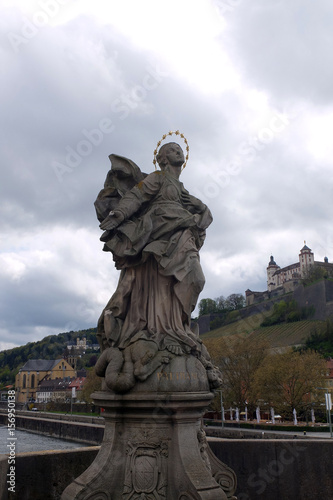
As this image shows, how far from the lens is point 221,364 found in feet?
143

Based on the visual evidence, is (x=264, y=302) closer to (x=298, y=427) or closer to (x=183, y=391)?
(x=298, y=427)

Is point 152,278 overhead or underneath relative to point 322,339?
underneath

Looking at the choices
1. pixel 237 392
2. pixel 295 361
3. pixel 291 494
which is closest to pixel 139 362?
pixel 291 494

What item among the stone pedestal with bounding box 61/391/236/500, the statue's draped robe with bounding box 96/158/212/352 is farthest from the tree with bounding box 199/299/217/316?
the stone pedestal with bounding box 61/391/236/500

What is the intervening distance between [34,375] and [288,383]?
298 feet

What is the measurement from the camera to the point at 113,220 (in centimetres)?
664

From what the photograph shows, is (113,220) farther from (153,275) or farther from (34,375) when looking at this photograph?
(34,375)

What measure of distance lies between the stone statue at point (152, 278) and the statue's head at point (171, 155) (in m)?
0.27

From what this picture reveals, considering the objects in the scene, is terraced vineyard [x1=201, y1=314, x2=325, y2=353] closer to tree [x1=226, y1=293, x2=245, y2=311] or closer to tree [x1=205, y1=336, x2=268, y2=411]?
tree [x1=226, y1=293, x2=245, y2=311]

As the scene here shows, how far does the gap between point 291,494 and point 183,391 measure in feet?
11.2

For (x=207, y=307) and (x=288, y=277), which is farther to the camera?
(x=288, y=277)

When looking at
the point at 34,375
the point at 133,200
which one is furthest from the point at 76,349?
the point at 133,200

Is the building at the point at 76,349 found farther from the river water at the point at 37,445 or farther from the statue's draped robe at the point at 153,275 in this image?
the statue's draped robe at the point at 153,275

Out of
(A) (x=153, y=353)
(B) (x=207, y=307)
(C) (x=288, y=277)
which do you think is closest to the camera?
(A) (x=153, y=353)
